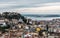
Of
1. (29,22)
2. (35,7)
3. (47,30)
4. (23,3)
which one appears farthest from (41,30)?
(23,3)

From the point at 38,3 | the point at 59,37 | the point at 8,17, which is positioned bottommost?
the point at 59,37

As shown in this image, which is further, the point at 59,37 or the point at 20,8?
the point at 20,8

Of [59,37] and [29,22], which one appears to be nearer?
[59,37]

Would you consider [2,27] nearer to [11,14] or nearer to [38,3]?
[11,14]

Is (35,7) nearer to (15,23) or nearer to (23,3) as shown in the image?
(23,3)

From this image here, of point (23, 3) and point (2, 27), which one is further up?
point (23, 3)

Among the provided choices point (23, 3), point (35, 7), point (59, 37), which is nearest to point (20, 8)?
point (23, 3)

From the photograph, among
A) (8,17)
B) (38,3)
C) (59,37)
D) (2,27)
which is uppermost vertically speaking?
(38,3)

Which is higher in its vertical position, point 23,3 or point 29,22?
point 23,3

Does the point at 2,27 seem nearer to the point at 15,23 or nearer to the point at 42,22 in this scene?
the point at 15,23
